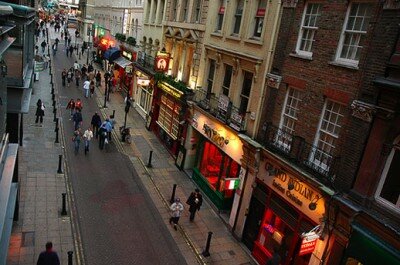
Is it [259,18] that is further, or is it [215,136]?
[215,136]

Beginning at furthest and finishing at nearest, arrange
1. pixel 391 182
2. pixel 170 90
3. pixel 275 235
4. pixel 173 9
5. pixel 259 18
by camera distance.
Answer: pixel 173 9
pixel 170 90
pixel 259 18
pixel 275 235
pixel 391 182

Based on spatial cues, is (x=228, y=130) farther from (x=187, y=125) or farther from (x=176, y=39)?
(x=176, y=39)

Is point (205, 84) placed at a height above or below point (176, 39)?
below

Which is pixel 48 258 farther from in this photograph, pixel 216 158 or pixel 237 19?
pixel 237 19

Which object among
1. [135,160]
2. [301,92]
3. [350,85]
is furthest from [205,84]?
[350,85]

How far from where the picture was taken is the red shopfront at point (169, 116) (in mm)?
22234

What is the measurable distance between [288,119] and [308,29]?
3344 millimetres

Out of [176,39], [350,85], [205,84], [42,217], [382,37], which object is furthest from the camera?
[176,39]

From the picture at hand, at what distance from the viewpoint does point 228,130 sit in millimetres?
16828

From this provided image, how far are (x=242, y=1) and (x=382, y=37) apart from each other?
8.90m

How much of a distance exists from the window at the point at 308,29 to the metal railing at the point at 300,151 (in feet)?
10.1

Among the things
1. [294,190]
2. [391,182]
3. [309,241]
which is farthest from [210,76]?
[391,182]

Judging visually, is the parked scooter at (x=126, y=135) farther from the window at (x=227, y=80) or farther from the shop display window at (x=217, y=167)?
the window at (x=227, y=80)

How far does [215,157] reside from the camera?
1934 centimetres
